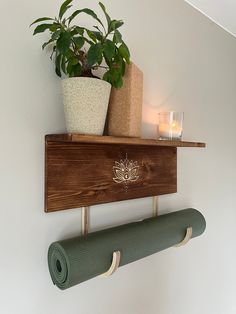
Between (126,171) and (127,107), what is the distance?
0.24 metres

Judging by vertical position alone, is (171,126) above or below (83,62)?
below

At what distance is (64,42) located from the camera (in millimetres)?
665

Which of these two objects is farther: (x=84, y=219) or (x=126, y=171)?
(x=126, y=171)

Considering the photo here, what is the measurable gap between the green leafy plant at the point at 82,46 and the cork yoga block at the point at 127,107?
0.06 metres

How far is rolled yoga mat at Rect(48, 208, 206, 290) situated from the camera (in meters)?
0.71

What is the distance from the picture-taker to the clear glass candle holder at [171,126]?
3.41 feet

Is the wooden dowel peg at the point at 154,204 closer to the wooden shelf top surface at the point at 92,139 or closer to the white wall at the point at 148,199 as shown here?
the white wall at the point at 148,199

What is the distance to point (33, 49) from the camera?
759 millimetres

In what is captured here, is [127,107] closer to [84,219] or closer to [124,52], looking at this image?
[124,52]
